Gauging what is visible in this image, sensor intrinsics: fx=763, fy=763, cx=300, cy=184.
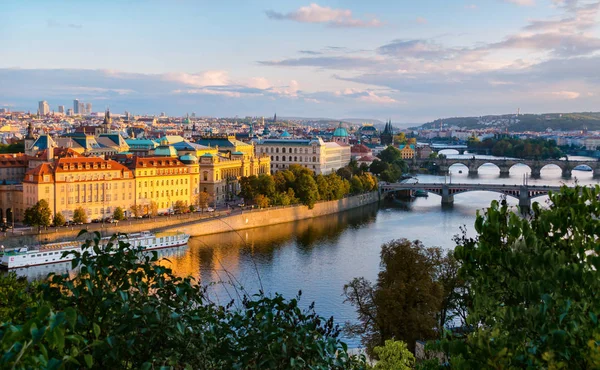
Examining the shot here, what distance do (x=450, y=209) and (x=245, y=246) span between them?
1699 cm

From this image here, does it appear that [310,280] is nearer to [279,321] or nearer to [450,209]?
[279,321]

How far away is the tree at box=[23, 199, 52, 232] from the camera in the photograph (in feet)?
87.6

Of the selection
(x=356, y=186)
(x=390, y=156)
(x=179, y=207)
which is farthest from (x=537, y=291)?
(x=390, y=156)

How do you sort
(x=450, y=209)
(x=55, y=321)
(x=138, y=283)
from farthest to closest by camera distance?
(x=450, y=209), (x=138, y=283), (x=55, y=321)

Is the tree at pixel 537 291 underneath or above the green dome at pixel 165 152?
above

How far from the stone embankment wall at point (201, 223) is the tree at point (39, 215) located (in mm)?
444

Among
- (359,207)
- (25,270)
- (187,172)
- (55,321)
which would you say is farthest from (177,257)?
(55,321)

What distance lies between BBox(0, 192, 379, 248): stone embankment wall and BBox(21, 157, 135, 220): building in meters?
1.68

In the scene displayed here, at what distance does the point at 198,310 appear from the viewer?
479 centimetres

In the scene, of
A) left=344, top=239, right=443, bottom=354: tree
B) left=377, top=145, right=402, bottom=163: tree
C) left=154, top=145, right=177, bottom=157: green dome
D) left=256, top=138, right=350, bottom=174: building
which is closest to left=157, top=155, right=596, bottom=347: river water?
left=344, top=239, right=443, bottom=354: tree

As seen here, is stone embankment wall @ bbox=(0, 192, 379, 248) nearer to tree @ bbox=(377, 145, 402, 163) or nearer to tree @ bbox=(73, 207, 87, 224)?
tree @ bbox=(73, 207, 87, 224)

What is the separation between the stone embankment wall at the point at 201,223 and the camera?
1014 inches

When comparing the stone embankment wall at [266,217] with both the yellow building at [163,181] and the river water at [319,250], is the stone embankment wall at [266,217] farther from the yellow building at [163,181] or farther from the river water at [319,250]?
the yellow building at [163,181]

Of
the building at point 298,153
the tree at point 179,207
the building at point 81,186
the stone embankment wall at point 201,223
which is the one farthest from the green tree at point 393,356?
the building at point 298,153
